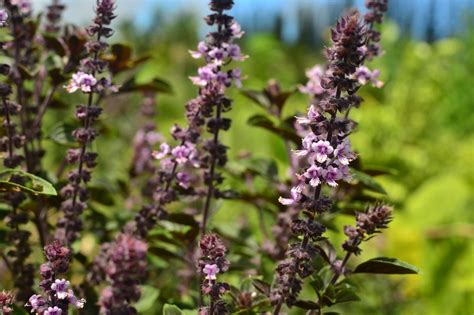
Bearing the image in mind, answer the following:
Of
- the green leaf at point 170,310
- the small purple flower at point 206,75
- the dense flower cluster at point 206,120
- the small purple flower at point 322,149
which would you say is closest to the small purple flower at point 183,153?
the dense flower cluster at point 206,120

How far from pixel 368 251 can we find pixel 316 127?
337 cm

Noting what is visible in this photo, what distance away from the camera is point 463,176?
620 centimetres

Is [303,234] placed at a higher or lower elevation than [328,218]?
lower

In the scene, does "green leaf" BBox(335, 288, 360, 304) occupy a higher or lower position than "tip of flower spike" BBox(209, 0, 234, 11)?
lower

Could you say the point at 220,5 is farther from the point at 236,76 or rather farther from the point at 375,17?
the point at 375,17

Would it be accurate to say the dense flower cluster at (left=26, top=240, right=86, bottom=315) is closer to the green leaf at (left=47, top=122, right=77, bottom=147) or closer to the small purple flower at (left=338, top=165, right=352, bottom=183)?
the small purple flower at (left=338, top=165, right=352, bottom=183)

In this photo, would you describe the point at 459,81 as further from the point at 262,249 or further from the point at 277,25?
the point at 277,25

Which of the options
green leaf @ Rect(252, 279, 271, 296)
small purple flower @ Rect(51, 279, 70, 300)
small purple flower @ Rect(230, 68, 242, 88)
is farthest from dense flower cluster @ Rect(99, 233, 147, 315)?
small purple flower @ Rect(230, 68, 242, 88)

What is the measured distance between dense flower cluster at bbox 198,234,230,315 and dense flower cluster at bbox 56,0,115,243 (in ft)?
1.61

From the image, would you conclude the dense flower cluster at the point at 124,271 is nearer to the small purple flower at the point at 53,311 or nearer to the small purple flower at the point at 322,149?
the small purple flower at the point at 53,311

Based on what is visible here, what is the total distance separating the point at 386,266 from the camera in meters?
1.44

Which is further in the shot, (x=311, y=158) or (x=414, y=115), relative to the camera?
(x=414, y=115)

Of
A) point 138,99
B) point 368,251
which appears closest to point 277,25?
point 138,99

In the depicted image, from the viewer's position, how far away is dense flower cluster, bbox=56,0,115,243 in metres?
1.57
